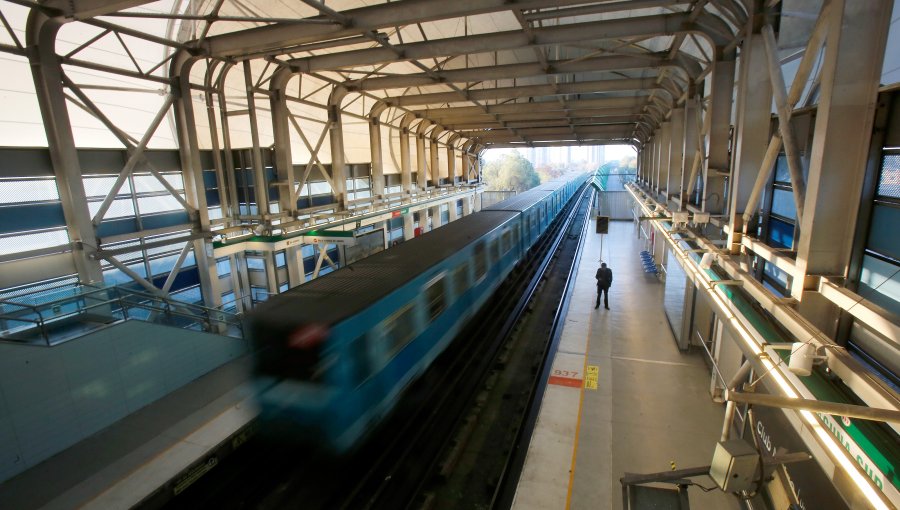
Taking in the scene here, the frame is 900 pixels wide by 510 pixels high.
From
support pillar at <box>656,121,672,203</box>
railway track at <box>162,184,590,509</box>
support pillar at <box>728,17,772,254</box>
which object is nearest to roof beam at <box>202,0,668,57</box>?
support pillar at <box>728,17,772,254</box>

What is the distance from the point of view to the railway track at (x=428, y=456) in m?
4.86

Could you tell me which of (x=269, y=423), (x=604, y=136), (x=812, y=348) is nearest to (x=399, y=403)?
(x=269, y=423)

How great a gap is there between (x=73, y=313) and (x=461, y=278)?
610 centimetres

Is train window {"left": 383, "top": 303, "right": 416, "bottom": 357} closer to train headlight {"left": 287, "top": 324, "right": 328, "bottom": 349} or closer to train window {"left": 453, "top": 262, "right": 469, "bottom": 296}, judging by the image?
train headlight {"left": 287, "top": 324, "right": 328, "bottom": 349}

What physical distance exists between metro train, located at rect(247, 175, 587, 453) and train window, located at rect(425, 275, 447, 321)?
2 centimetres

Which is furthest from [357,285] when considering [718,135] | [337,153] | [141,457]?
[337,153]

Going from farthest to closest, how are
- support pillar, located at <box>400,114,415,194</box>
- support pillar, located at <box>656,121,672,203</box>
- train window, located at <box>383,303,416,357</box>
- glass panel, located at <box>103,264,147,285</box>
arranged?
support pillar, located at <box>400,114,415,194</box> < support pillar, located at <box>656,121,672,203</box> < glass panel, located at <box>103,264,147,285</box> < train window, located at <box>383,303,416,357</box>

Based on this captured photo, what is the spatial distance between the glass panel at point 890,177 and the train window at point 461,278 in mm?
5315

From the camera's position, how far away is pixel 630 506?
96.3 inches

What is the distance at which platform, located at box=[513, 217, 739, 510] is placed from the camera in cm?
492

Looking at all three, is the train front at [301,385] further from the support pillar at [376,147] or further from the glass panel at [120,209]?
the support pillar at [376,147]

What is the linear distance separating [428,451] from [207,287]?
296 inches

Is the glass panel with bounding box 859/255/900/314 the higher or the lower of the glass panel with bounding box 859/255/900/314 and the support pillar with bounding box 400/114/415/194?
the lower

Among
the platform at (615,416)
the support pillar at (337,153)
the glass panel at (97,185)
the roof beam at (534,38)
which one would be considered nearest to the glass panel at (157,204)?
the glass panel at (97,185)
